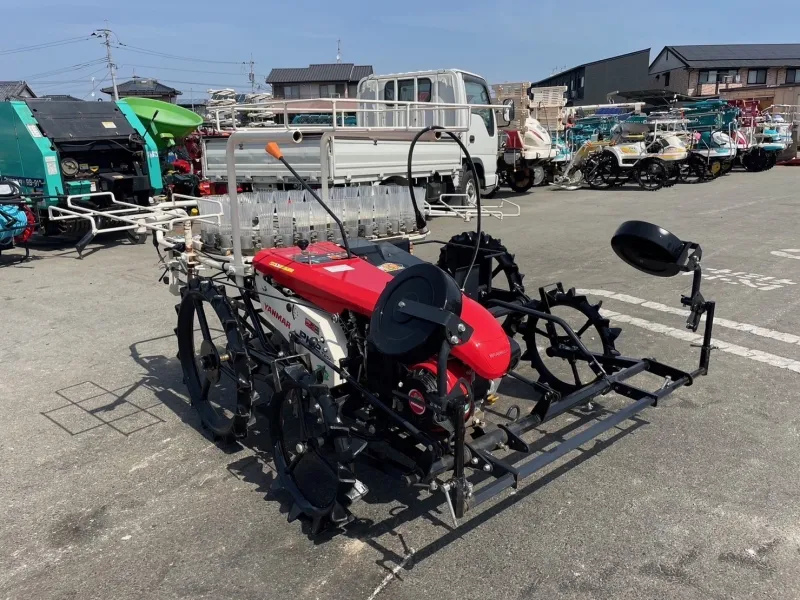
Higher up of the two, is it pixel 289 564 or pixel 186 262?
pixel 186 262

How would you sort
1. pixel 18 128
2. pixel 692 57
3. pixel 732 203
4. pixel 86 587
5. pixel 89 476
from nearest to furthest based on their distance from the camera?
pixel 86 587, pixel 89 476, pixel 18 128, pixel 732 203, pixel 692 57

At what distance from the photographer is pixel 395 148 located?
33.0 feet

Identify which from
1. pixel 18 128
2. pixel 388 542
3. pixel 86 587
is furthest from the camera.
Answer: pixel 18 128

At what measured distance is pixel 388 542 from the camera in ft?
9.23

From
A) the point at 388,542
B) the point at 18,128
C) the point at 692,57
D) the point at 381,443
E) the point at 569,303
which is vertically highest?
the point at 692,57

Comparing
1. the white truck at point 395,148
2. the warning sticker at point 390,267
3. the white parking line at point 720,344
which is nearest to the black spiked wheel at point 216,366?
the warning sticker at point 390,267

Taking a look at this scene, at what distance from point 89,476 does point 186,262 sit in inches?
50.1

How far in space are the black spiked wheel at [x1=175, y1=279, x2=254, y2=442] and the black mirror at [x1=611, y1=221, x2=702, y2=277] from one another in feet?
7.00

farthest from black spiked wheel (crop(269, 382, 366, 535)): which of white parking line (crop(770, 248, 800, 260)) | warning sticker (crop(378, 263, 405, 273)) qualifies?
white parking line (crop(770, 248, 800, 260))

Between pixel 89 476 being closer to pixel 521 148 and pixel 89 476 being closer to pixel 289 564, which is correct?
pixel 289 564

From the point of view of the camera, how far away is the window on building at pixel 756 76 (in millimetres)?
43875

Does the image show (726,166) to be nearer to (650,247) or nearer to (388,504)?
(650,247)

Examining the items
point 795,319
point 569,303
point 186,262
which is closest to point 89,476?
point 186,262

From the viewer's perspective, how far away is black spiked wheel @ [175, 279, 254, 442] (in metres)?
3.22
